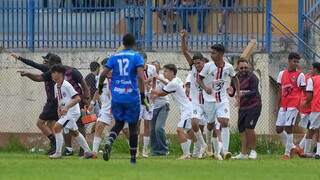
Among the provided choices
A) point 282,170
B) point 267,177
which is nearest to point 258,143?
point 282,170

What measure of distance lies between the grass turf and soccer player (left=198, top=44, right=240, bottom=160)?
172 centimetres

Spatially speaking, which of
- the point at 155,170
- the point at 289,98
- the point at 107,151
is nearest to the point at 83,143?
the point at 107,151

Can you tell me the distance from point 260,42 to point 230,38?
2.45 feet

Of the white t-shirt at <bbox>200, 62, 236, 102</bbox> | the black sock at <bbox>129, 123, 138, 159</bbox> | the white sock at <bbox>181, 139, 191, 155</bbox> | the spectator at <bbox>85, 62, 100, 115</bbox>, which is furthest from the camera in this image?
the spectator at <bbox>85, 62, 100, 115</bbox>

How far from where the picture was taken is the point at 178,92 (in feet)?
79.8

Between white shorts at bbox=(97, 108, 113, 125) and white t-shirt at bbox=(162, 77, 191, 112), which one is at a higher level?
white t-shirt at bbox=(162, 77, 191, 112)

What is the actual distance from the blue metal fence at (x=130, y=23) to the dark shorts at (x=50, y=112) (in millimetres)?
5441

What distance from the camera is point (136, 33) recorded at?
2925 centimetres

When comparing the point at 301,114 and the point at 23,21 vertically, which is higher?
the point at 23,21

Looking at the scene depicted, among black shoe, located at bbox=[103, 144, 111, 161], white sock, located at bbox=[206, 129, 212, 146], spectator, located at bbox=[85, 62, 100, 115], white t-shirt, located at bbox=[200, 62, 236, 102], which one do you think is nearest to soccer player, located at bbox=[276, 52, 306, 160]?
white sock, located at bbox=[206, 129, 212, 146]

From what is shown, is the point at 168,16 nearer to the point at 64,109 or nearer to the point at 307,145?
the point at 307,145

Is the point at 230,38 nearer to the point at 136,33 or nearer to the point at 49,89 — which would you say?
the point at 136,33

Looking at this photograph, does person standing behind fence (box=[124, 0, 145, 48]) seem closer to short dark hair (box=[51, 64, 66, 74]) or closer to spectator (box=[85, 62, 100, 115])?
spectator (box=[85, 62, 100, 115])

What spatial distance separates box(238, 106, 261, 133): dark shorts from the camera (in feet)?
77.5
